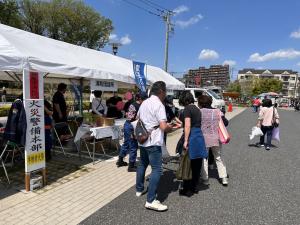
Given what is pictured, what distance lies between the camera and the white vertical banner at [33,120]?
4242 mm

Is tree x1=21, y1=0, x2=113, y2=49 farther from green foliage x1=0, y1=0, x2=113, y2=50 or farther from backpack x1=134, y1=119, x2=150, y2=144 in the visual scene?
backpack x1=134, y1=119, x2=150, y2=144

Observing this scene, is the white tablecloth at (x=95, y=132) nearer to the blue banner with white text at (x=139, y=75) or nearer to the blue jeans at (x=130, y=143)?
the blue jeans at (x=130, y=143)

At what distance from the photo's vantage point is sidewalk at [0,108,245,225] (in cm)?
356

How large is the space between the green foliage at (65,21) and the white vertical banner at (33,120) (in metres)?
34.9

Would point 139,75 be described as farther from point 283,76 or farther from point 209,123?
point 283,76

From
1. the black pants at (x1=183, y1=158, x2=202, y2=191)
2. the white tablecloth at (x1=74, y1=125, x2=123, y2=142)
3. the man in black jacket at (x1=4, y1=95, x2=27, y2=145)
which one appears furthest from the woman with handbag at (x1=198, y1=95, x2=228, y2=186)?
the man in black jacket at (x1=4, y1=95, x2=27, y2=145)

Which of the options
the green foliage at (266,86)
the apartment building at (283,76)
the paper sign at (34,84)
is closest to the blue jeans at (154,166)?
the paper sign at (34,84)

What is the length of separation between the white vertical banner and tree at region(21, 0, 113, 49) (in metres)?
36.6

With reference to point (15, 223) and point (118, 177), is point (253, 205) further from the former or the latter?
point (15, 223)

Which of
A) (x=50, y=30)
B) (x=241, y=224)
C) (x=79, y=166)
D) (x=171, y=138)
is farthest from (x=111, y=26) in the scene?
(x=241, y=224)

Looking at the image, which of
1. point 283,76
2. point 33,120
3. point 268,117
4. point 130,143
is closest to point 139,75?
point 130,143

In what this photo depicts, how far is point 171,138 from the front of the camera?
34.1 feet

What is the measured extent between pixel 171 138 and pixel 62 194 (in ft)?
21.2

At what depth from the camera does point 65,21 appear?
124 ft
